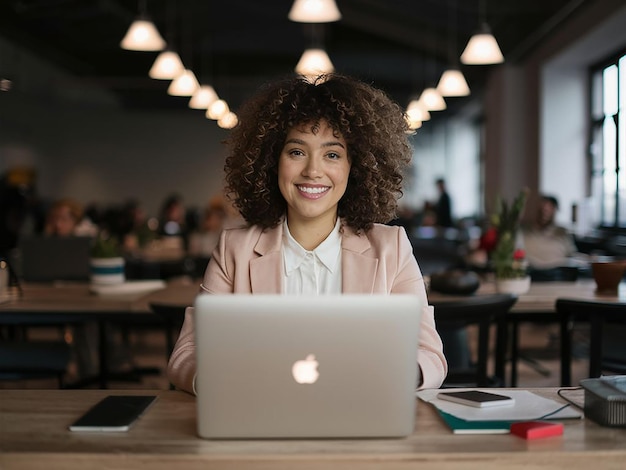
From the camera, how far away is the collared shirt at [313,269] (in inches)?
90.0

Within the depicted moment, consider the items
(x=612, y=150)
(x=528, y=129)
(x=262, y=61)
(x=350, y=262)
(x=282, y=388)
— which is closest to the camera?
(x=282, y=388)

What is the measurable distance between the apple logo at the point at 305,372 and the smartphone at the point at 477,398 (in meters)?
0.44

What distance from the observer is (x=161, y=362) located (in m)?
6.50

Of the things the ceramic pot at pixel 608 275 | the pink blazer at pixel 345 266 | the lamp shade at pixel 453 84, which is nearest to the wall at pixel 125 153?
the lamp shade at pixel 453 84

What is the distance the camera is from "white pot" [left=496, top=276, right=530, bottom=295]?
417 cm

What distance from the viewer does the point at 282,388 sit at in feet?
4.82

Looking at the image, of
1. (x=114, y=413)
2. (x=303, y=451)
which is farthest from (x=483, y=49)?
(x=303, y=451)

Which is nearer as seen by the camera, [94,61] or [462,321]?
[462,321]

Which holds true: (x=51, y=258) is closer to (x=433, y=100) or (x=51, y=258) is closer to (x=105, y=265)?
Result: (x=105, y=265)

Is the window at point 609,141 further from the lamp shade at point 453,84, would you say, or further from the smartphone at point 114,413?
the smartphone at point 114,413

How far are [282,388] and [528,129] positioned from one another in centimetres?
1134

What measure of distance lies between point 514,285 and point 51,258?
9.53 feet

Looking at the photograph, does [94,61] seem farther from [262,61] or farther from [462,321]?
[462,321]

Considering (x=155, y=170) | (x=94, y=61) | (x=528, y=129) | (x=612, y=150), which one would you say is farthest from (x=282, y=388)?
(x=155, y=170)
